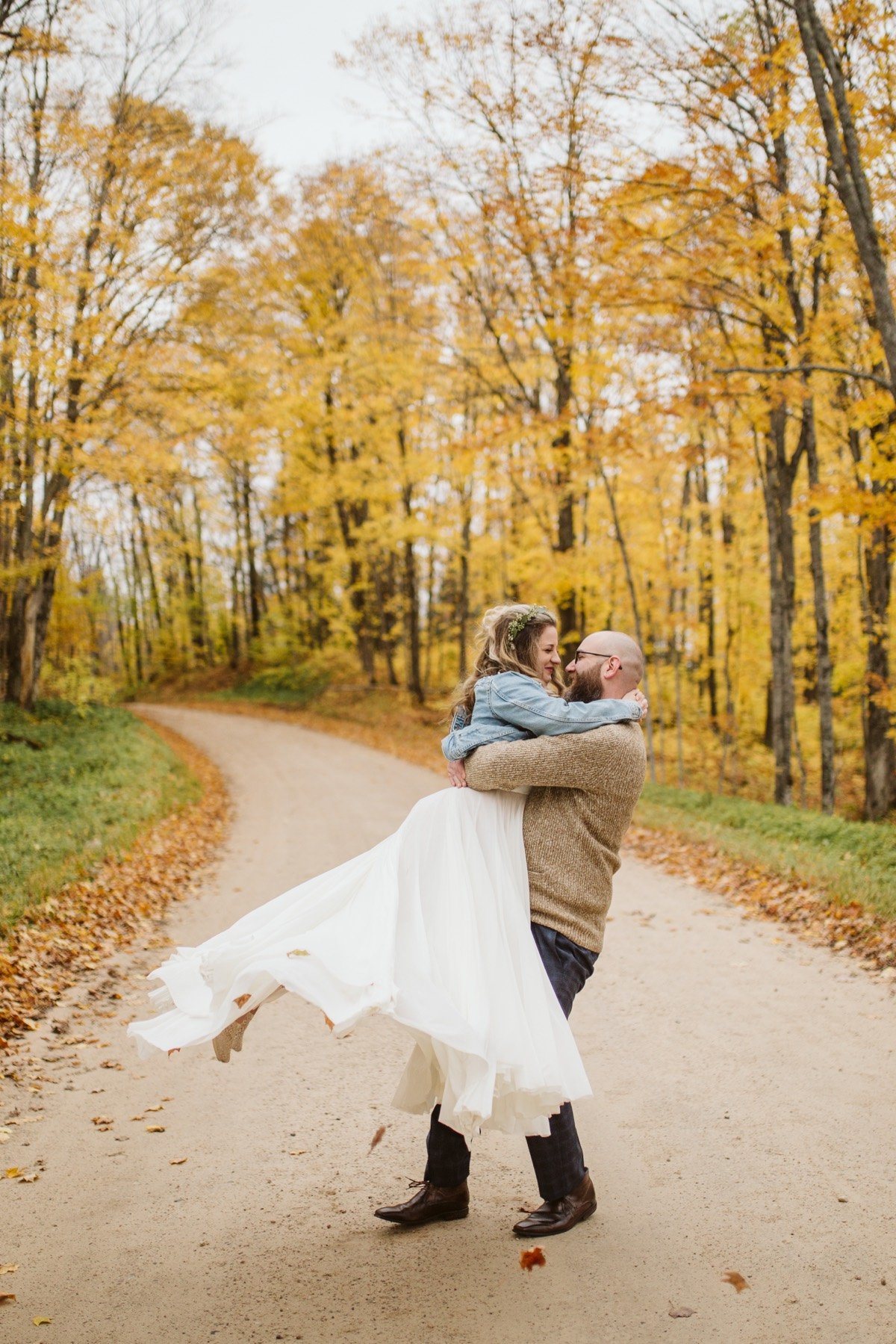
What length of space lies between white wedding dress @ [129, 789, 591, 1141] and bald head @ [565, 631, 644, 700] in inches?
19.8

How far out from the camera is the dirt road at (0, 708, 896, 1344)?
2.92 m

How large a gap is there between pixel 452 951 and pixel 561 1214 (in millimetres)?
1033

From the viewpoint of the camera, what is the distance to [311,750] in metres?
21.6

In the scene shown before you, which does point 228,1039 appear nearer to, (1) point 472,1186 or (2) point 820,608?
(1) point 472,1186

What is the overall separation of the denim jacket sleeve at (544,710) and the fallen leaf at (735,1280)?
5.79 feet

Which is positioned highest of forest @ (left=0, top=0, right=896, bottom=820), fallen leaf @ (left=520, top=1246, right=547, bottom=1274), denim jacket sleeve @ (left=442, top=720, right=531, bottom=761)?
forest @ (left=0, top=0, right=896, bottom=820)

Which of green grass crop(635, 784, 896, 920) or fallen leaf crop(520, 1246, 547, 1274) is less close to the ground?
fallen leaf crop(520, 1246, 547, 1274)

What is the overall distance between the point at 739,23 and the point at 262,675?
26.5m

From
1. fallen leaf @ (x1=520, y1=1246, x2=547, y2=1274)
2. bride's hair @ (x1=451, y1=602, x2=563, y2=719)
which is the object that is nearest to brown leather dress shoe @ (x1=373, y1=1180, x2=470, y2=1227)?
fallen leaf @ (x1=520, y1=1246, x2=547, y2=1274)

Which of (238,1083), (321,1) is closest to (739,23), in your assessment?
(321,1)

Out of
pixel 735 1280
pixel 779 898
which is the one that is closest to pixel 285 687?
pixel 779 898

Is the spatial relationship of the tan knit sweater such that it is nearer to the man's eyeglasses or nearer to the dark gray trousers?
the dark gray trousers

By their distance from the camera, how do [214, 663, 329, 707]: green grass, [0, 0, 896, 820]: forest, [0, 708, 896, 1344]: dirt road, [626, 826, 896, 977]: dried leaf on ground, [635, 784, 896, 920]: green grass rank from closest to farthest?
[0, 708, 896, 1344]: dirt road
[626, 826, 896, 977]: dried leaf on ground
[635, 784, 896, 920]: green grass
[0, 0, 896, 820]: forest
[214, 663, 329, 707]: green grass

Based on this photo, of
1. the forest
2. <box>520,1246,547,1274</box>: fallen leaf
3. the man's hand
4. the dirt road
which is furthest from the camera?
the forest
